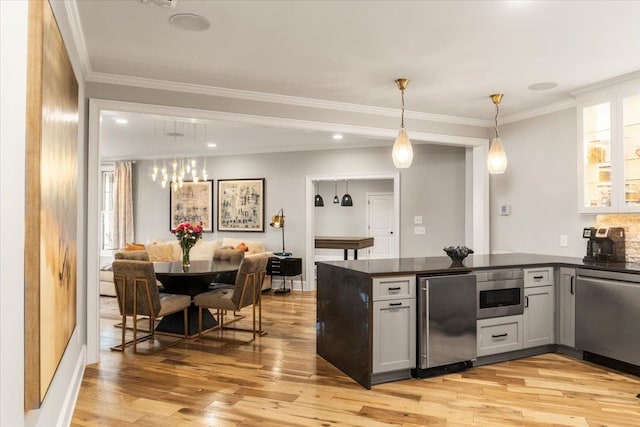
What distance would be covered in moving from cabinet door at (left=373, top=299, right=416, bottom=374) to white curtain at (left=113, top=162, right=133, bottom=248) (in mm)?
7330

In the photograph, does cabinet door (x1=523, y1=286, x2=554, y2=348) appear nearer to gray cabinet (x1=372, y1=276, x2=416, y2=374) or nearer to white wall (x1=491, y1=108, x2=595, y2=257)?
white wall (x1=491, y1=108, x2=595, y2=257)

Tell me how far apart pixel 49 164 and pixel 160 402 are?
6.50ft

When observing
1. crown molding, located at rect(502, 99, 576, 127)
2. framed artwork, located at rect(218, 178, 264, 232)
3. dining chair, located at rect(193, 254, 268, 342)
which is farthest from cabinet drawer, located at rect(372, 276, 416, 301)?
framed artwork, located at rect(218, 178, 264, 232)

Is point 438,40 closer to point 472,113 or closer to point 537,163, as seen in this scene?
point 472,113

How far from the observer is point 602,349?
3682 millimetres

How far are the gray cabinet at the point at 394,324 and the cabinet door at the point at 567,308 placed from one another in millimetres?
1678

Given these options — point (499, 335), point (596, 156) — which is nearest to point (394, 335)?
point (499, 335)

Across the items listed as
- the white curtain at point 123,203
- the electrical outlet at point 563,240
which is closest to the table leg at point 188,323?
the electrical outlet at point 563,240

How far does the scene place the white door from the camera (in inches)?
471

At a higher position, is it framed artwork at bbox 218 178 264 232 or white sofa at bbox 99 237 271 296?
framed artwork at bbox 218 178 264 232

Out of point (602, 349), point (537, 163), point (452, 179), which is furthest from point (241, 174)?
point (602, 349)

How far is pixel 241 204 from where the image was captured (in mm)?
8344

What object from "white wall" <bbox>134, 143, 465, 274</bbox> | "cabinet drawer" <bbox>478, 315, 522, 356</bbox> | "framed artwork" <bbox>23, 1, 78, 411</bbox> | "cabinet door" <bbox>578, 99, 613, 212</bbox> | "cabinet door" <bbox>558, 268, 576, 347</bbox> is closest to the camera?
"framed artwork" <bbox>23, 1, 78, 411</bbox>

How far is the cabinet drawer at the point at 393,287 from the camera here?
3291 millimetres
